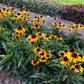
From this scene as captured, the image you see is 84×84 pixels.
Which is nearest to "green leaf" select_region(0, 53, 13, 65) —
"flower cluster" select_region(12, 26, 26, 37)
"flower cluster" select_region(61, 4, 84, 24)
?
"flower cluster" select_region(12, 26, 26, 37)

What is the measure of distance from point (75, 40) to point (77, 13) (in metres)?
2.89

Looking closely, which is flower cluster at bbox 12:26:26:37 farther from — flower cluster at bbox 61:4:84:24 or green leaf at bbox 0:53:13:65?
flower cluster at bbox 61:4:84:24

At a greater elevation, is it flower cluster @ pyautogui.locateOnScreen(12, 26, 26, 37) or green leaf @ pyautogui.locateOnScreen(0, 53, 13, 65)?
flower cluster @ pyautogui.locateOnScreen(12, 26, 26, 37)

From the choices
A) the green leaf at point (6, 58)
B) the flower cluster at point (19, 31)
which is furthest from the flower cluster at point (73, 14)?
the green leaf at point (6, 58)

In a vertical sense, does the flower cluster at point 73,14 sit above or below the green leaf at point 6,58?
above

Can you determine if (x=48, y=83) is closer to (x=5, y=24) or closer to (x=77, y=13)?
(x=5, y=24)

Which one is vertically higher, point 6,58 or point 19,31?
point 19,31

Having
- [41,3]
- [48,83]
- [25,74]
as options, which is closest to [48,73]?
[48,83]

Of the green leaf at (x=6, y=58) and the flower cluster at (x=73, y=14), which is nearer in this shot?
the green leaf at (x=6, y=58)

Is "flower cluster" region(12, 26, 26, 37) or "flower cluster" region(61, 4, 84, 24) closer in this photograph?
"flower cluster" region(12, 26, 26, 37)

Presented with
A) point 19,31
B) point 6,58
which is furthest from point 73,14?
point 6,58

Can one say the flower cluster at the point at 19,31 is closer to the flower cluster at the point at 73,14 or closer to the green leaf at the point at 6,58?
the green leaf at the point at 6,58

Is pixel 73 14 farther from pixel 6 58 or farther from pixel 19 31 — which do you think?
pixel 6 58

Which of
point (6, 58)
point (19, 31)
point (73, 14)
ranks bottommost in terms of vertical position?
point (6, 58)
